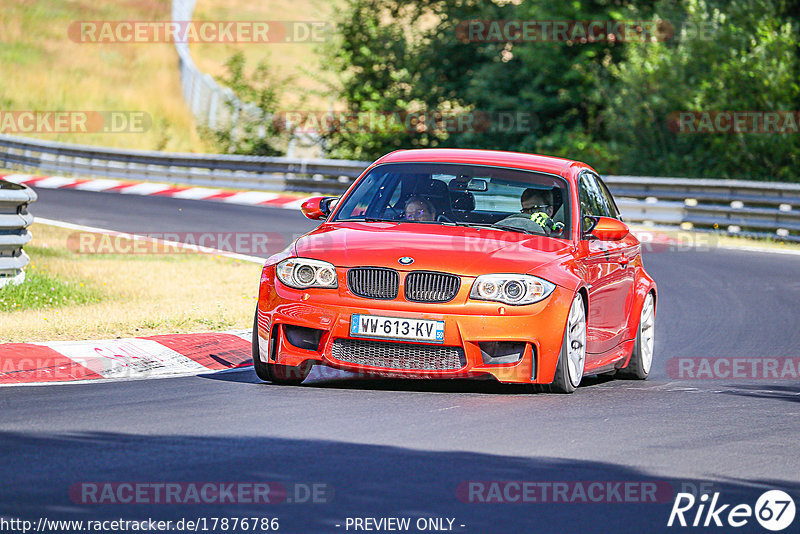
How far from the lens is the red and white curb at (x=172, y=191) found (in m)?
28.5

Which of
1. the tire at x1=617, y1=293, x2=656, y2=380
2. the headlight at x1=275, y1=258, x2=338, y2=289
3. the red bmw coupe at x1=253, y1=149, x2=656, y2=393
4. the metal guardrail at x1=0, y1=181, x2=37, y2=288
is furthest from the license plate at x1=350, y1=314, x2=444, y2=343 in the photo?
the metal guardrail at x1=0, y1=181, x2=37, y2=288

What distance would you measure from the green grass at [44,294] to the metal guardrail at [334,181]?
14.7 m

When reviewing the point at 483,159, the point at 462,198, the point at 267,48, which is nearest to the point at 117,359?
the point at 462,198

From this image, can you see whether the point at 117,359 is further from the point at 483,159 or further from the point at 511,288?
the point at 483,159

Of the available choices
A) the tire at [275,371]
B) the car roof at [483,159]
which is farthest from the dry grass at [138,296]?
the car roof at [483,159]

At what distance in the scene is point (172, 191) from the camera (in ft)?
99.7

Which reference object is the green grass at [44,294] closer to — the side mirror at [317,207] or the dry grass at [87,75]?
the side mirror at [317,207]

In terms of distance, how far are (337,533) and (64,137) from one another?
50898mm

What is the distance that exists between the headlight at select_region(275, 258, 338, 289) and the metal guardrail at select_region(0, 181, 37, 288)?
4.72 meters

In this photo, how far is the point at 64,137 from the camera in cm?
5378

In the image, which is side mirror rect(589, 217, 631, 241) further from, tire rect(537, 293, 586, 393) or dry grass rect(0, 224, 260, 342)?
dry grass rect(0, 224, 260, 342)

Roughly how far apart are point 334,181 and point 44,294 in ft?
63.4

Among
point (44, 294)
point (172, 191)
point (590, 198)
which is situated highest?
point (590, 198)

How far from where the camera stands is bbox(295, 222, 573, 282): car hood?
27.2 ft
